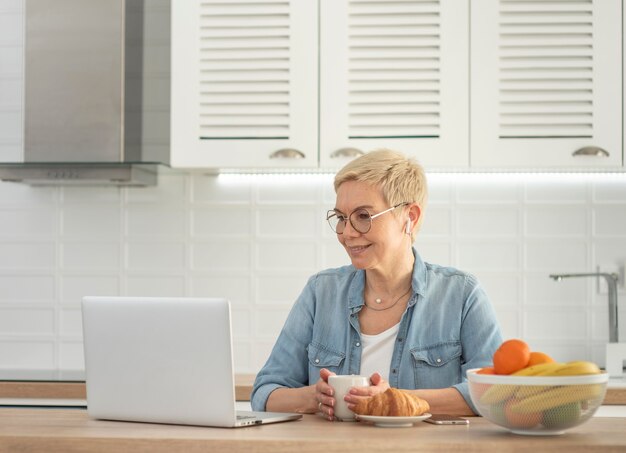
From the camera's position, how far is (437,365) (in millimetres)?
2426

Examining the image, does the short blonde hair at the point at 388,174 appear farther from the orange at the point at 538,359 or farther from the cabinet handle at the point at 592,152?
the cabinet handle at the point at 592,152

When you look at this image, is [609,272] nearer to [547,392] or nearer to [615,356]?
[615,356]

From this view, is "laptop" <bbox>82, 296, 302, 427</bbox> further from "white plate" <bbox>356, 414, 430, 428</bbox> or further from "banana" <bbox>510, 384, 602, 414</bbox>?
"banana" <bbox>510, 384, 602, 414</bbox>

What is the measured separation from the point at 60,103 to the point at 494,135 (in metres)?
1.56

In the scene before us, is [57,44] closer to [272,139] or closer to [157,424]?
[272,139]

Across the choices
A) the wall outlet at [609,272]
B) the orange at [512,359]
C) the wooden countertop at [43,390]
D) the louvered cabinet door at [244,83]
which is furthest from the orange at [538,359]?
the wall outlet at [609,272]

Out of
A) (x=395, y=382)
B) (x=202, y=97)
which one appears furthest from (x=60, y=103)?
(x=395, y=382)

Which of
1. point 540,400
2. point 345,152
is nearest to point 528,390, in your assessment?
point 540,400

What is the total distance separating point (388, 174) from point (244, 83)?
4.08 ft

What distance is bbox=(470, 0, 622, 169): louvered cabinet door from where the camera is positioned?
346cm

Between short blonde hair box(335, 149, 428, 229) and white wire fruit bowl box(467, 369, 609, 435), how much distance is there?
2.48 feet

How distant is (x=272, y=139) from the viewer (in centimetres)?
354

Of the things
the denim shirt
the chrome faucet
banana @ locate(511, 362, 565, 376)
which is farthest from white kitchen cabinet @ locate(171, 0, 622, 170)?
banana @ locate(511, 362, 565, 376)

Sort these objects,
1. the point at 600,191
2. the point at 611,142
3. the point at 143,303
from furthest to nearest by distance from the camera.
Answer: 1. the point at 600,191
2. the point at 611,142
3. the point at 143,303
